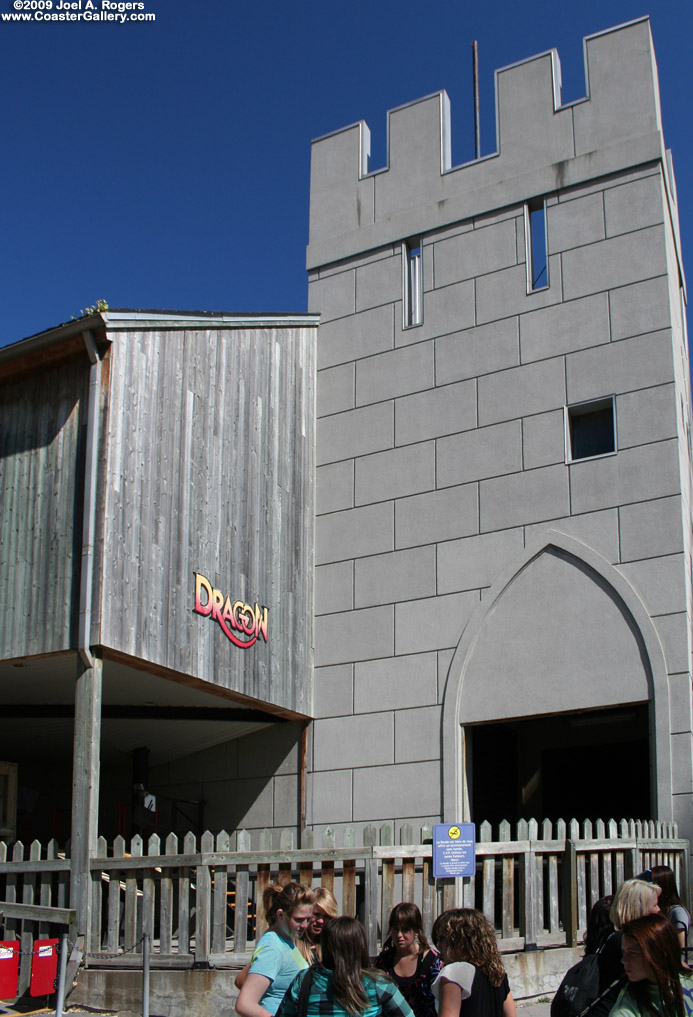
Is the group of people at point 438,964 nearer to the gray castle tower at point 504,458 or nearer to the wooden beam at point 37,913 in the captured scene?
the wooden beam at point 37,913

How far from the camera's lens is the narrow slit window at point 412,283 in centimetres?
1783

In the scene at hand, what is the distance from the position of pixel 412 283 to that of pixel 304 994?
14.1m

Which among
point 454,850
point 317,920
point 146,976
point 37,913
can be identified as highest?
point 454,850

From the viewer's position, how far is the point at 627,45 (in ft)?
55.3

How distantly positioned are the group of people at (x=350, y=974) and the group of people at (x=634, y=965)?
405 millimetres

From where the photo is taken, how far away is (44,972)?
434 inches

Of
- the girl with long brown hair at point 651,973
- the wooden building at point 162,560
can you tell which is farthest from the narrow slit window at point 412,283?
the girl with long brown hair at point 651,973

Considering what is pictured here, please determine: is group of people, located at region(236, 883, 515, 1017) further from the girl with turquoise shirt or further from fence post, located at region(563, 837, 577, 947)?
fence post, located at region(563, 837, 577, 947)

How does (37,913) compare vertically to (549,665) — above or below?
below

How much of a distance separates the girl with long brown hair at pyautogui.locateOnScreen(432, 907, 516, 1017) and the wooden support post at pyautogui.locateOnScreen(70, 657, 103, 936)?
280 inches

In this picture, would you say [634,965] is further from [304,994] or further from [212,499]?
[212,499]

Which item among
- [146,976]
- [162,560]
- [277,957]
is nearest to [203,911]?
[146,976]

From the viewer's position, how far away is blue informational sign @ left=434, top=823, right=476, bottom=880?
34.3 feet

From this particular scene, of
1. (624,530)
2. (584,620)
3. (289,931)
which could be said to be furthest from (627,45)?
(289,931)
